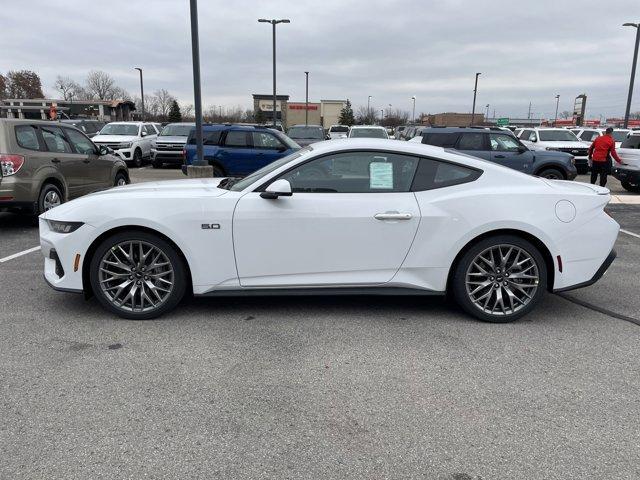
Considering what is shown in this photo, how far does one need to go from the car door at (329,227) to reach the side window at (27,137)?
5.43m

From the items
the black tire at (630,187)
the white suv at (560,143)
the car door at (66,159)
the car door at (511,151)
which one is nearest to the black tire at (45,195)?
the car door at (66,159)

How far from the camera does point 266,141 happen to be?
13.7 metres

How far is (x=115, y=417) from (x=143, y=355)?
810 millimetres

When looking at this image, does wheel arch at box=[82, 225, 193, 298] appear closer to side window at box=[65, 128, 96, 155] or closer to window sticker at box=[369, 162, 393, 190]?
window sticker at box=[369, 162, 393, 190]

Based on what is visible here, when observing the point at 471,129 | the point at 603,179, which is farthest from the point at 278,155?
the point at 603,179

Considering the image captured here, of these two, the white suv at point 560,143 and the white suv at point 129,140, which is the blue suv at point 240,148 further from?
the white suv at point 560,143

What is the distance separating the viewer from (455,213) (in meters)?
4.29

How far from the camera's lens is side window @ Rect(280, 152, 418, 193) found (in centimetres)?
437

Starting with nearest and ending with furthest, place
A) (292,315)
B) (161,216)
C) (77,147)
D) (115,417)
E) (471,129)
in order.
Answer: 1. (115,417)
2. (161,216)
3. (292,315)
4. (77,147)
5. (471,129)

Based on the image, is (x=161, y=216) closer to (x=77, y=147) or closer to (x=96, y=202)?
(x=96, y=202)

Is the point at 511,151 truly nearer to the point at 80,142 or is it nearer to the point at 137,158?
the point at 80,142

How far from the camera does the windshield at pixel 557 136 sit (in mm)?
20500

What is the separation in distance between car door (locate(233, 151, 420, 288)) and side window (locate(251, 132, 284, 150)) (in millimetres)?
9547

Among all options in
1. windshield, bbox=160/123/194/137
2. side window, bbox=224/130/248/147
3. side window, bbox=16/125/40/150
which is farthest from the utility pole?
windshield, bbox=160/123/194/137
